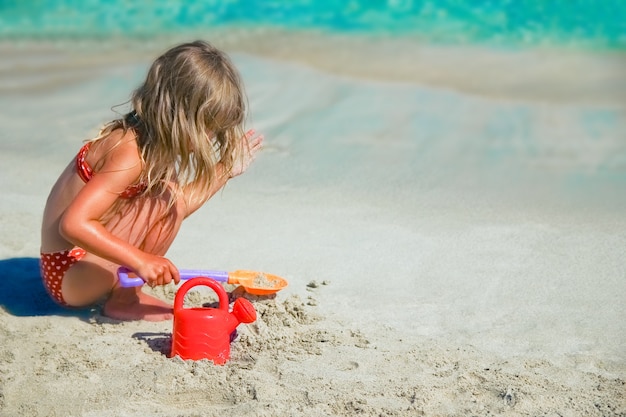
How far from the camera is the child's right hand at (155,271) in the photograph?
2744mm

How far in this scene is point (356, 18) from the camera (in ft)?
31.5

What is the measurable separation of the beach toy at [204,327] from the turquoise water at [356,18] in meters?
6.15

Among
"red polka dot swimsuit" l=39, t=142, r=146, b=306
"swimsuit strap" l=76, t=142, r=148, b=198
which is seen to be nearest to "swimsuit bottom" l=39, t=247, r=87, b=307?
"red polka dot swimsuit" l=39, t=142, r=146, b=306

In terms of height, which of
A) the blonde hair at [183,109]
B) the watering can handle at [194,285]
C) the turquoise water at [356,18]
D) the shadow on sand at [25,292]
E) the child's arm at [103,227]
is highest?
the turquoise water at [356,18]

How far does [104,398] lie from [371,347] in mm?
901

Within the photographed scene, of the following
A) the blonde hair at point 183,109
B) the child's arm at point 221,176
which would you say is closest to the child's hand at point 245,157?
the child's arm at point 221,176

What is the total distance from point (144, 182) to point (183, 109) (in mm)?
304

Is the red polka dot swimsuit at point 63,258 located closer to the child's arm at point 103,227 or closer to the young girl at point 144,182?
the young girl at point 144,182

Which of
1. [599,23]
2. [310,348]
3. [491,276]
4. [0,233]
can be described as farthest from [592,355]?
[599,23]

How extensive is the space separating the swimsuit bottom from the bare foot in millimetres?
182

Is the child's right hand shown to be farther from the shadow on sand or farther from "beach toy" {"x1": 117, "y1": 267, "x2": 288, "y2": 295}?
the shadow on sand

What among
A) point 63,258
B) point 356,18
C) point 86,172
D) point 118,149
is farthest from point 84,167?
point 356,18

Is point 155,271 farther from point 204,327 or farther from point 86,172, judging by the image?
point 86,172

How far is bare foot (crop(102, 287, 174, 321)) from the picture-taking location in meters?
3.12
